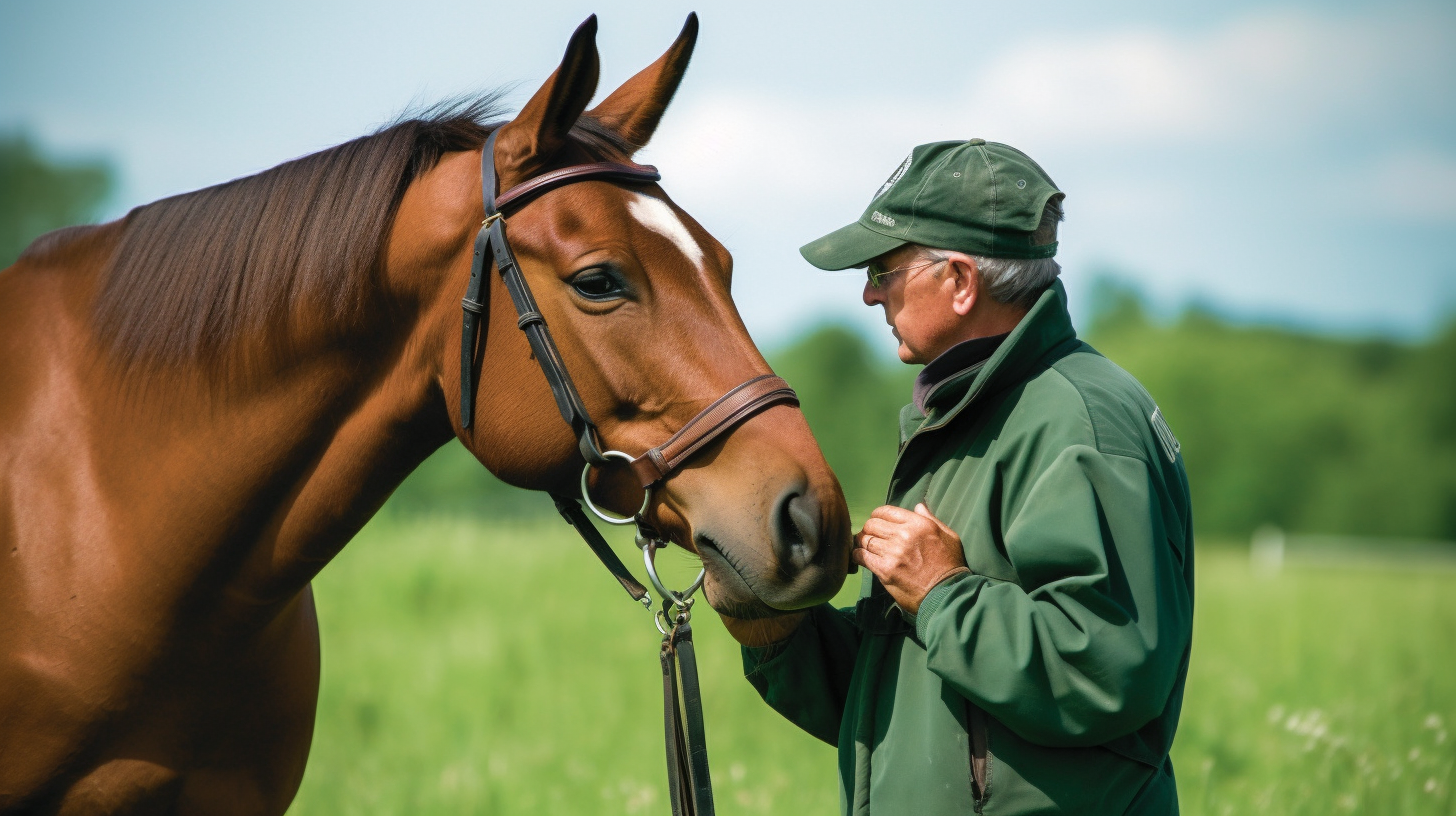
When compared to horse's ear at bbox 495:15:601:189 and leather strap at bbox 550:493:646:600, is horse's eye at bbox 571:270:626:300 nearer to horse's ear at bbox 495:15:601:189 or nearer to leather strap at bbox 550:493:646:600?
horse's ear at bbox 495:15:601:189

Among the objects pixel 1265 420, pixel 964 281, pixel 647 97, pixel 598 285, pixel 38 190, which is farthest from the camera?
pixel 1265 420

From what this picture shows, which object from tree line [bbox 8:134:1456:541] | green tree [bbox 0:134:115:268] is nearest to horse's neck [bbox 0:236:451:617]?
green tree [bbox 0:134:115:268]

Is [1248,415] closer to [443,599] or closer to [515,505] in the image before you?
[515,505]

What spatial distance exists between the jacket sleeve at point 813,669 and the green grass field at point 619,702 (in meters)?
0.32

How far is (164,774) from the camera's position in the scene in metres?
2.36

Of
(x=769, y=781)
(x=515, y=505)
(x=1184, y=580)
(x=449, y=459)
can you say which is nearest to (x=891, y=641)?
(x=1184, y=580)

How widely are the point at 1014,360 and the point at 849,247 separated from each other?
47 centimetres

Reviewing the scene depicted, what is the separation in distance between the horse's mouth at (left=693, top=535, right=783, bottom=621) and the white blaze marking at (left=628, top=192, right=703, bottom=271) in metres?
0.64

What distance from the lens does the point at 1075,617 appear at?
1751 mm

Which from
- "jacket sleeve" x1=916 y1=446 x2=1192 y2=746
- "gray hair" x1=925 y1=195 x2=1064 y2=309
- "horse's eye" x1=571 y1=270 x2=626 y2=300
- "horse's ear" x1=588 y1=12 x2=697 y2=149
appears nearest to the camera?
"jacket sleeve" x1=916 y1=446 x2=1192 y2=746

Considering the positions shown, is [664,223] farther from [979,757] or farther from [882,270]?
[979,757]

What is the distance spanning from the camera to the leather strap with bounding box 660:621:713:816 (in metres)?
2.33

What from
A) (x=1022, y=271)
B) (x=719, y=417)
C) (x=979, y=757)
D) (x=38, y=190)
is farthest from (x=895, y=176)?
(x=38, y=190)

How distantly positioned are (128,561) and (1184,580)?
2.32 meters
